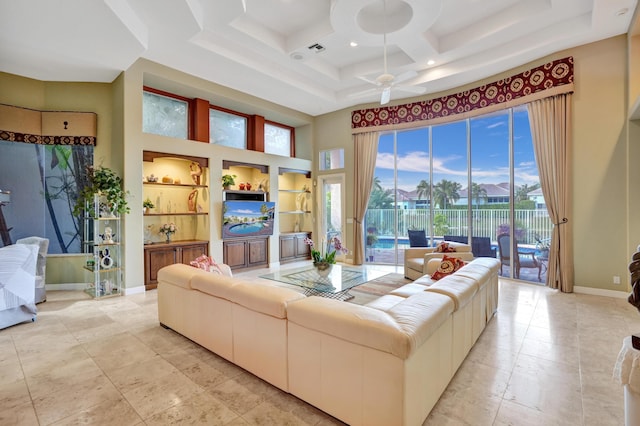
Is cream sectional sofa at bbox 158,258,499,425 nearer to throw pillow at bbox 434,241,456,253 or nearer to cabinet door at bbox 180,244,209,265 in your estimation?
throw pillow at bbox 434,241,456,253

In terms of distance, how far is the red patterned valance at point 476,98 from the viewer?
500cm

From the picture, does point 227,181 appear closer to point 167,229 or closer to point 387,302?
point 167,229

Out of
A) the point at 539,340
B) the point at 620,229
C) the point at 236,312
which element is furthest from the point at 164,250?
the point at 620,229

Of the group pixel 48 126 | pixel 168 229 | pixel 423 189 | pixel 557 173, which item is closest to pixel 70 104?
pixel 48 126

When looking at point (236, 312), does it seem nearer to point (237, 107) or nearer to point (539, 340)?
point (539, 340)

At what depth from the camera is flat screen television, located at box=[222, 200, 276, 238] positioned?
6.40 meters

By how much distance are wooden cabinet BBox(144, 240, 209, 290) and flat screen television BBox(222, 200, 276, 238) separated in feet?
1.97

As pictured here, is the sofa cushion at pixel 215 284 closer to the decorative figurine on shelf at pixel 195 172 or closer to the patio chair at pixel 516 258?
the decorative figurine on shelf at pixel 195 172

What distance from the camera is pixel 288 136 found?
28.4ft

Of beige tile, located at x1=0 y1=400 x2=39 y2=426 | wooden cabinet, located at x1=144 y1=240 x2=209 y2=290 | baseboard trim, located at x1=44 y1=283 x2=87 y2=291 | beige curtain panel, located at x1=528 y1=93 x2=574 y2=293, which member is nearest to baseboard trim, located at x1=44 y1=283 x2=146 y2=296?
baseboard trim, located at x1=44 y1=283 x2=87 y2=291

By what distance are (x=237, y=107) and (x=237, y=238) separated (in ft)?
9.73

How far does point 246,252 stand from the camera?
6875mm

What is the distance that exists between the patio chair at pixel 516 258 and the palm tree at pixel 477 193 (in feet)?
2.58

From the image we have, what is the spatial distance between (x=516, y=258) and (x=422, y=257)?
174 cm
